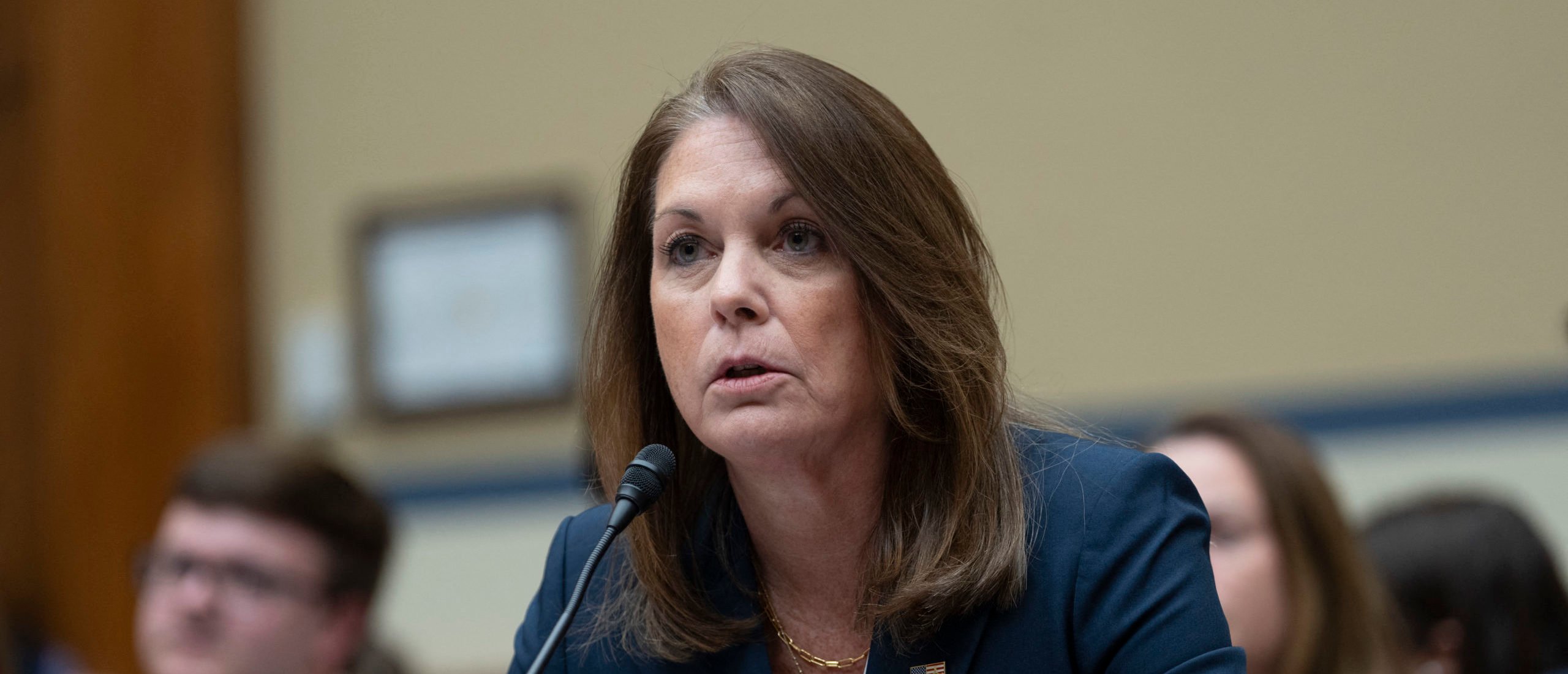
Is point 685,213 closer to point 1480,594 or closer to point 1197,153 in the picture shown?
point 1480,594

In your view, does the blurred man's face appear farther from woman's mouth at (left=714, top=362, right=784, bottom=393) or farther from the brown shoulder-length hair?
woman's mouth at (left=714, top=362, right=784, bottom=393)

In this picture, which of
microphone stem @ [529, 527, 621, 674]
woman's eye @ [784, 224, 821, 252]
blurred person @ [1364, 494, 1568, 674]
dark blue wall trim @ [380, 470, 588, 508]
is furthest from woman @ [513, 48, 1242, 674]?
dark blue wall trim @ [380, 470, 588, 508]

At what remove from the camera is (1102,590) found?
56.3 inches

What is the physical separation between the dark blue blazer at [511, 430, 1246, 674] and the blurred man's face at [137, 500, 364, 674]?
1.24 metres

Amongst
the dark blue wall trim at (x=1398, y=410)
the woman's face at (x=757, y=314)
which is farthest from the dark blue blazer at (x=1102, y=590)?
the dark blue wall trim at (x=1398, y=410)

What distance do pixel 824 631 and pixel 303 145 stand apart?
3.46m

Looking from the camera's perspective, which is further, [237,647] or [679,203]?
[237,647]

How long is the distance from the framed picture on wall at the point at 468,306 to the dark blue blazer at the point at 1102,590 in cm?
278

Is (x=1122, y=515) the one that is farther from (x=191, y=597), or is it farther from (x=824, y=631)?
(x=191, y=597)

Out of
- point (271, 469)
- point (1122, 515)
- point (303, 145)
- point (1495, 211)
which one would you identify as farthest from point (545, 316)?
point (1122, 515)

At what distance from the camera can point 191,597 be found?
2549 millimetres

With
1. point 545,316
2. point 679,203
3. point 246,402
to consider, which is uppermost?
point 679,203

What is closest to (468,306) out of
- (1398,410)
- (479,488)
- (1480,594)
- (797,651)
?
(479,488)

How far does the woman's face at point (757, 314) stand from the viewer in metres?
1.42
